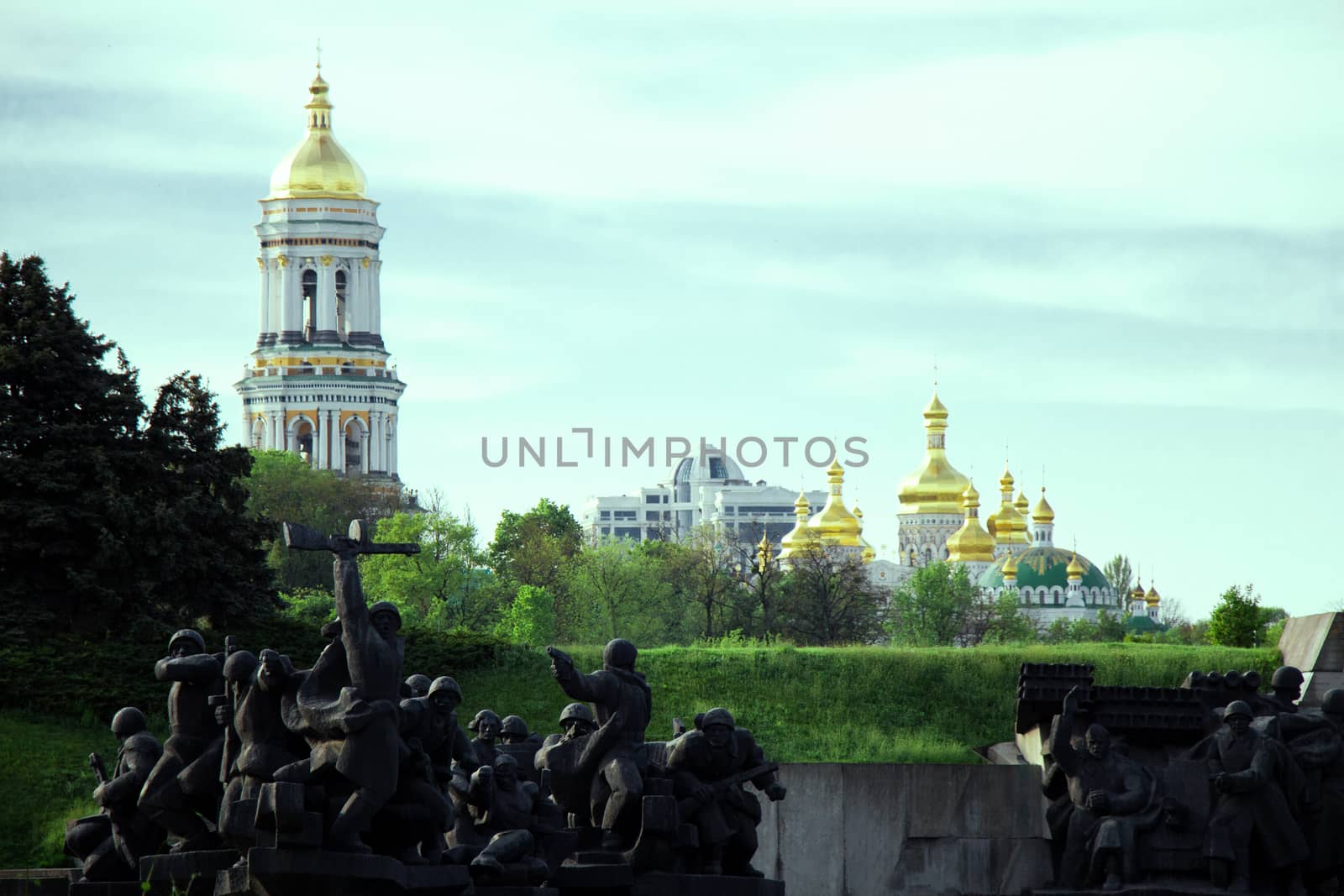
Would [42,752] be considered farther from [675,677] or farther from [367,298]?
[367,298]

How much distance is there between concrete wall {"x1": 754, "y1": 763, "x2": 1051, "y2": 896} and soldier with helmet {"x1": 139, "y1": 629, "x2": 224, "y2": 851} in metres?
8.10

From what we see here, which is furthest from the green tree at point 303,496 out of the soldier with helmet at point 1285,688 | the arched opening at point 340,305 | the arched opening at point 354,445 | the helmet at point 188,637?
the helmet at point 188,637

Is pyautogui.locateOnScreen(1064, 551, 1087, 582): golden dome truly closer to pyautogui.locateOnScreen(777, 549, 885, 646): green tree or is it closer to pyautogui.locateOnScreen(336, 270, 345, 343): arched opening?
pyautogui.locateOnScreen(336, 270, 345, 343): arched opening

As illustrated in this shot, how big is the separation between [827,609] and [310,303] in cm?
5471

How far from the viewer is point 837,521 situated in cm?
15550

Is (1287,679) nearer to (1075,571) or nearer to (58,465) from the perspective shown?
(58,465)

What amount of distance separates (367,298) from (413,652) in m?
82.7

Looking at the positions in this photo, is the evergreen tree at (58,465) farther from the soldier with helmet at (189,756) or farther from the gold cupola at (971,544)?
the gold cupola at (971,544)

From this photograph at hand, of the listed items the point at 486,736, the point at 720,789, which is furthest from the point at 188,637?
the point at 720,789

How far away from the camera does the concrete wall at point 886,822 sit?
2291cm

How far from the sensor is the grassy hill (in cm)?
3130

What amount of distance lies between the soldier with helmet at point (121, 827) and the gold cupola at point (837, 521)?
430 feet

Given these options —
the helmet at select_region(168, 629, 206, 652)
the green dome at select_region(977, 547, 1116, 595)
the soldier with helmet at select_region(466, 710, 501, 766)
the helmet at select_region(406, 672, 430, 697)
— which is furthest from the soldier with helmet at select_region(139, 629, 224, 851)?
the green dome at select_region(977, 547, 1116, 595)

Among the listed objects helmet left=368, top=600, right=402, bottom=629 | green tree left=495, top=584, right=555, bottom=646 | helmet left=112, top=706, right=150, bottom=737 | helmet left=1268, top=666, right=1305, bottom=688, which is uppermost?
green tree left=495, top=584, right=555, bottom=646
